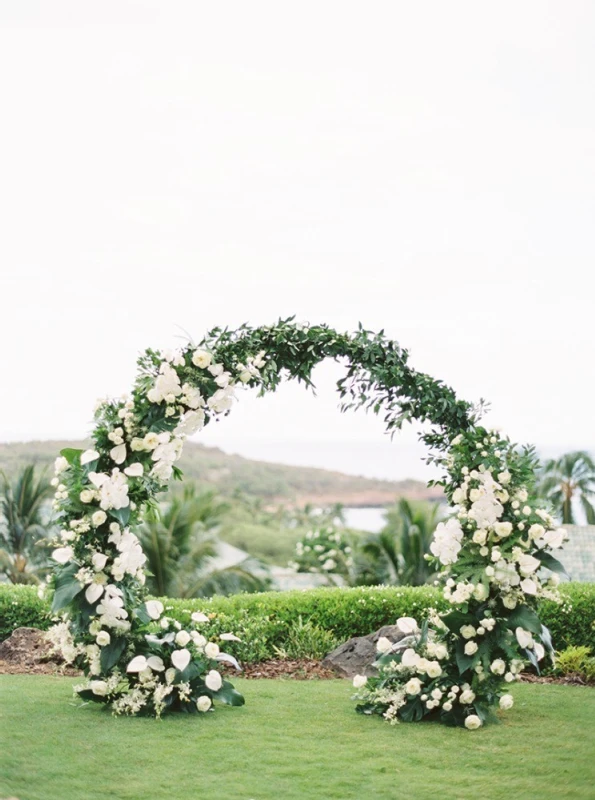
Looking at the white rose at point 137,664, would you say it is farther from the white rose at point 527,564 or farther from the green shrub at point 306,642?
the green shrub at point 306,642

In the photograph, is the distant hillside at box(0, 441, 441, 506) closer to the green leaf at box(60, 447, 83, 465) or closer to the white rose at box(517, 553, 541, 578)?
the green leaf at box(60, 447, 83, 465)

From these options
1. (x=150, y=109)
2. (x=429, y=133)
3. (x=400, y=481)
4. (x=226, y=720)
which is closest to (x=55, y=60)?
(x=150, y=109)

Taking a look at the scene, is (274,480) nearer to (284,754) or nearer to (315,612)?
(315,612)

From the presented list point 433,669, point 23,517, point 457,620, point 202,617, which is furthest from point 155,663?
point 23,517

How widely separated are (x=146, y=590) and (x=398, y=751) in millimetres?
2151

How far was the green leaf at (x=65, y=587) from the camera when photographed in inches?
231

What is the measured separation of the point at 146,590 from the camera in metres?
6.49

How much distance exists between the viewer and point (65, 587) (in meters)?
5.94

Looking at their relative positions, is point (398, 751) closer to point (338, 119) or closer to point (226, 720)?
point (226, 720)

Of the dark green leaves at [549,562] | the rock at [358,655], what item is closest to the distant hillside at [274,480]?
the rock at [358,655]

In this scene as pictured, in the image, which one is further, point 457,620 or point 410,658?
point 410,658

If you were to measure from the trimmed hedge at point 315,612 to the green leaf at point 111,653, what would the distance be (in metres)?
2.66

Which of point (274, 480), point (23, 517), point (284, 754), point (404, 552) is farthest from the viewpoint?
point (274, 480)

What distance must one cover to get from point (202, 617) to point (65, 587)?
1.08 m
